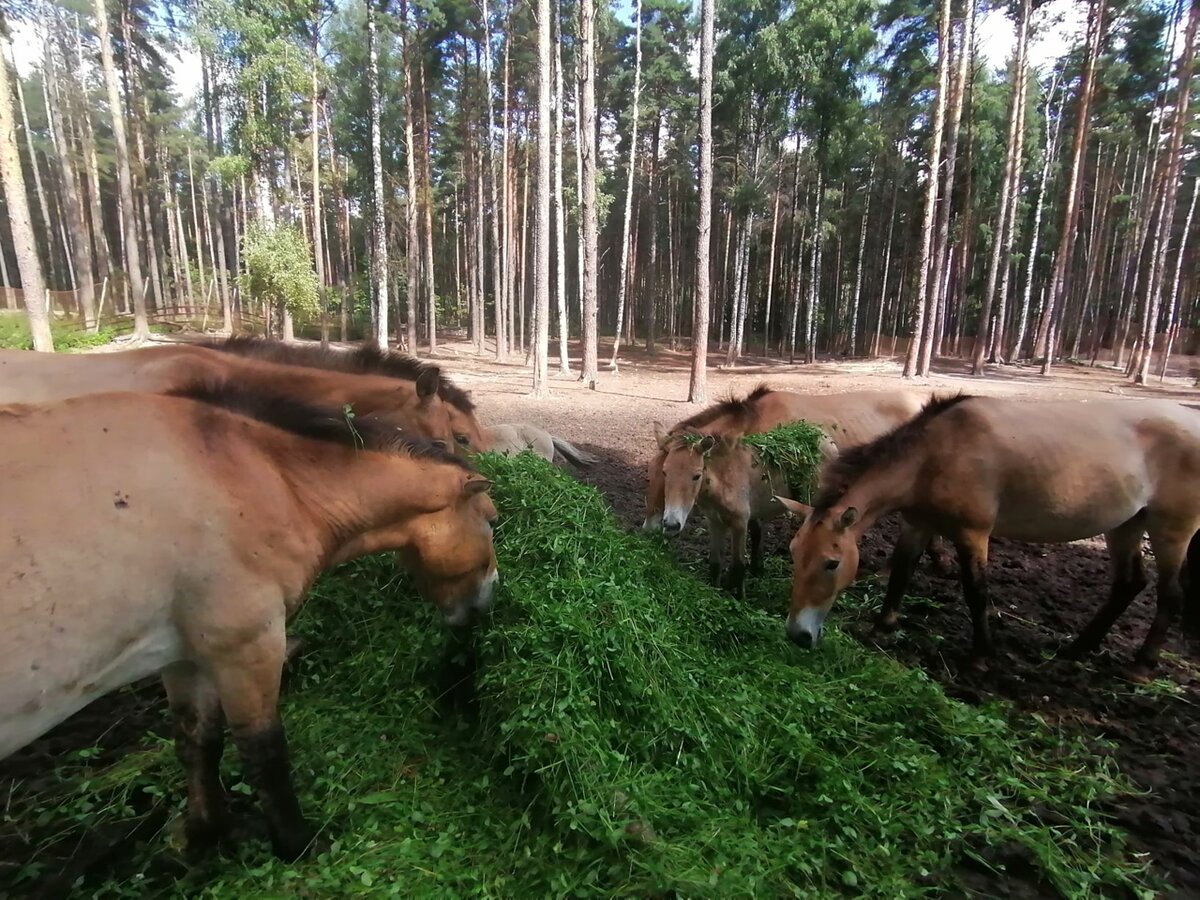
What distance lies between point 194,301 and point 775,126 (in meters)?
35.9

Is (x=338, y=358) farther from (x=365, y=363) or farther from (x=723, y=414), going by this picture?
(x=723, y=414)

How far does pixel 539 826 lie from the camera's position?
254cm

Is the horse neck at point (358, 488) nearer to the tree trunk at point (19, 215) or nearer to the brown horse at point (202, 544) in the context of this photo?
the brown horse at point (202, 544)

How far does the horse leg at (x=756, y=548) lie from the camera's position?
580cm

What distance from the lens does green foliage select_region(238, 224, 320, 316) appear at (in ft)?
64.1

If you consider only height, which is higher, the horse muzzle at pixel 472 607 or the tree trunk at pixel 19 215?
the tree trunk at pixel 19 215

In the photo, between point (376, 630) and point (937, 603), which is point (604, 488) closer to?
point (937, 603)

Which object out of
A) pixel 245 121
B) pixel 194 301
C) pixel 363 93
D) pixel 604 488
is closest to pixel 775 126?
pixel 363 93

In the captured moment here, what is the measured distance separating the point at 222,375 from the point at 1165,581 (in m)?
6.96

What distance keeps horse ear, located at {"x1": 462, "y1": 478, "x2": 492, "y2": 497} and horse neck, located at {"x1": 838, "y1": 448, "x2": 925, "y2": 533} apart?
8.29 feet

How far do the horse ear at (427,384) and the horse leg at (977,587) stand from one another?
4045mm

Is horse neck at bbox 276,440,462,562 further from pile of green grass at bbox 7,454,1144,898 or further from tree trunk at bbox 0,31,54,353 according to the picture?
tree trunk at bbox 0,31,54,353

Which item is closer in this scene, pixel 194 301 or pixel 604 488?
pixel 604 488

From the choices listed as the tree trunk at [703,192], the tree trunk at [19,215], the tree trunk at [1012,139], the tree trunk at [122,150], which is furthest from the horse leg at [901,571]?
the tree trunk at [122,150]
